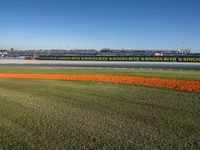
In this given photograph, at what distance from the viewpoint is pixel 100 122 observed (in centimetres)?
861

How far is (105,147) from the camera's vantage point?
6.36m

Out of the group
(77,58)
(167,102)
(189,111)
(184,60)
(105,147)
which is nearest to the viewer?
(105,147)

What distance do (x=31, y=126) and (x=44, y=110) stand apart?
7.60ft

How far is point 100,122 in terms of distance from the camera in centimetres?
861

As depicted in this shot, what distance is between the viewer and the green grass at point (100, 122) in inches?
263

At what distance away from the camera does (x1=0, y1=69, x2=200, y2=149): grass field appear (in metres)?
6.67

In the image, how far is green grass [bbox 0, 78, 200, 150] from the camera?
6672mm

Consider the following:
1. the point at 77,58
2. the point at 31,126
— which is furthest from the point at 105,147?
the point at 77,58

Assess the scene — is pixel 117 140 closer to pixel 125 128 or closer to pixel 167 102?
pixel 125 128

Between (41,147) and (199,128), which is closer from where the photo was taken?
(41,147)

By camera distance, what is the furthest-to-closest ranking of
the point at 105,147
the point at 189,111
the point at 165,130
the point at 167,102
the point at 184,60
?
the point at 184,60 → the point at 167,102 → the point at 189,111 → the point at 165,130 → the point at 105,147

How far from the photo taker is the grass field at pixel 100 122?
667cm

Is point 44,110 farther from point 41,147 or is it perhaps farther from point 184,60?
point 184,60

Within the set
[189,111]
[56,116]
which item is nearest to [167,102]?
[189,111]
